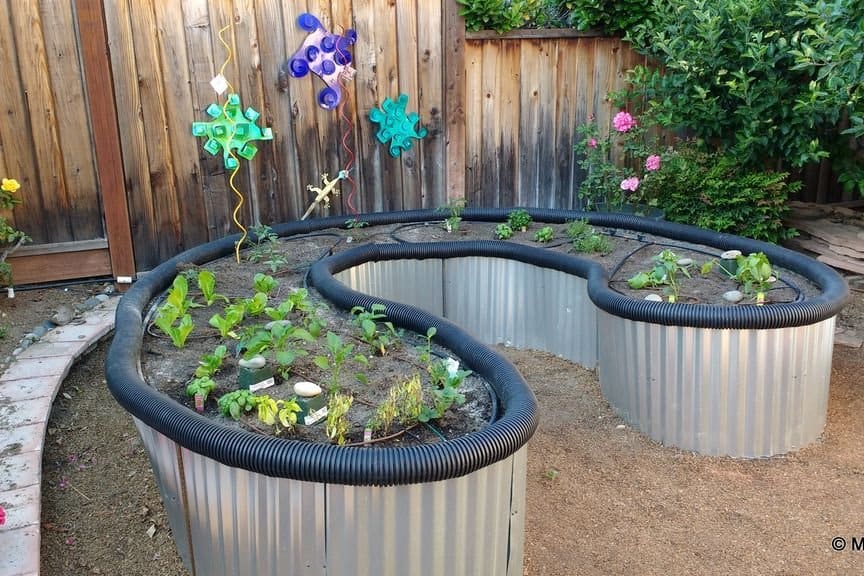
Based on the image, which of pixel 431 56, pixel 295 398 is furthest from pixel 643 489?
pixel 431 56

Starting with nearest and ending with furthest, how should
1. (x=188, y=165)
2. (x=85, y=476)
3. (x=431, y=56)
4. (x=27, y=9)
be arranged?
(x=85, y=476), (x=27, y=9), (x=188, y=165), (x=431, y=56)

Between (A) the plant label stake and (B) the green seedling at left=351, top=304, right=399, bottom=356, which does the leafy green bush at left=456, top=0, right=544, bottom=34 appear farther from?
(B) the green seedling at left=351, top=304, right=399, bottom=356

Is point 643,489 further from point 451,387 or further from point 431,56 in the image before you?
point 431,56

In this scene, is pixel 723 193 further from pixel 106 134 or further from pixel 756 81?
pixel 106 134

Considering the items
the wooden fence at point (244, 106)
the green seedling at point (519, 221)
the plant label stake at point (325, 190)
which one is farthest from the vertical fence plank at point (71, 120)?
the green seedling at point (519, 221)

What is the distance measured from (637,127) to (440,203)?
4.61 feet

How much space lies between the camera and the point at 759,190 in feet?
15.0

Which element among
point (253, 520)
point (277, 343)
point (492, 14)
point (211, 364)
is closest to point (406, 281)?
point (277, 343)

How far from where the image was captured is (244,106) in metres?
4.59

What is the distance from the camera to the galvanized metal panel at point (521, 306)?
3928mm

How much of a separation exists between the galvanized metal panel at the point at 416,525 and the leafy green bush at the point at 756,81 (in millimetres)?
3005

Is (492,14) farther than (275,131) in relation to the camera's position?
Yes

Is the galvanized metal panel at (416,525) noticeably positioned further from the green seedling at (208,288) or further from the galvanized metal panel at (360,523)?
the green seedling at (208,288)

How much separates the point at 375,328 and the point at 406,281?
1417 millimetres
